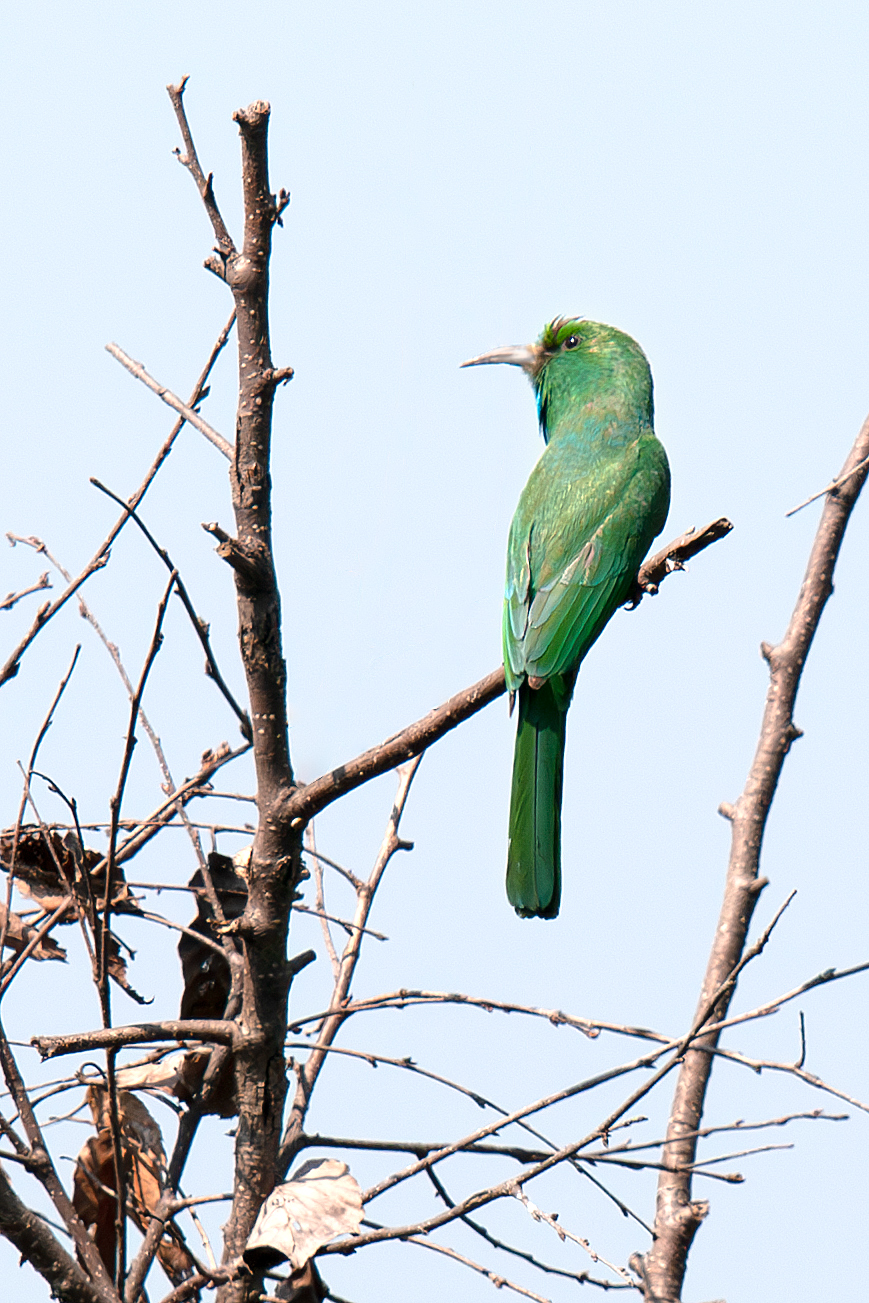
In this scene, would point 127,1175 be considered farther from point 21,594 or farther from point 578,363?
point 578,363

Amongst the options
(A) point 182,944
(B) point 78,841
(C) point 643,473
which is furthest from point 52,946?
(C) point 643,473

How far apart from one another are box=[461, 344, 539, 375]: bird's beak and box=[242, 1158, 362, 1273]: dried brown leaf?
12.1ft

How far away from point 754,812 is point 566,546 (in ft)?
4.02

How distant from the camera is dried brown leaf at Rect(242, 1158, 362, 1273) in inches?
81.5

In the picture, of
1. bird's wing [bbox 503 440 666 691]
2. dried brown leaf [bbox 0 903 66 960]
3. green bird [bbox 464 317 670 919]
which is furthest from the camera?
bird's wing [bbox 503 440 666 691]

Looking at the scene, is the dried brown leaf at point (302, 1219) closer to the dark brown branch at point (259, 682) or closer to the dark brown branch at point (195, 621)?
the dark brown branch at point (259, 682)

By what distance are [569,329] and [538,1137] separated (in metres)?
3.48

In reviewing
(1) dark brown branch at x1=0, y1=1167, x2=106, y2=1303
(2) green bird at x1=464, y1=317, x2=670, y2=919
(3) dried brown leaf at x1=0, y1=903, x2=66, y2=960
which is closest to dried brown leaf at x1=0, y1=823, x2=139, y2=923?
(3) dried brown leaf at x1=0, y1=903, x2=66, y2=960

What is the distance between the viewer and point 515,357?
5156mm

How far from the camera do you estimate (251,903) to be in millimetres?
2295

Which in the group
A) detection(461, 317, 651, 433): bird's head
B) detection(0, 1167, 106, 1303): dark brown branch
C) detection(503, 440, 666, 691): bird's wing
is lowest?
detection(0, 1167, 106, 1303): dark brown branch

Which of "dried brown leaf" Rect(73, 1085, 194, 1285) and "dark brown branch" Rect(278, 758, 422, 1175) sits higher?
"dark brown branch" Rect(278, 758, 422, 1175)

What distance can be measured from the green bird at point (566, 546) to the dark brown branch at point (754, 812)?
606 mm

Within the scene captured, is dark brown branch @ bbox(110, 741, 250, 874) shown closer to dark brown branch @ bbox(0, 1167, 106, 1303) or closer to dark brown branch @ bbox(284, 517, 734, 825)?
dark brown branch @ bbox(284, 517, 734, 825)
